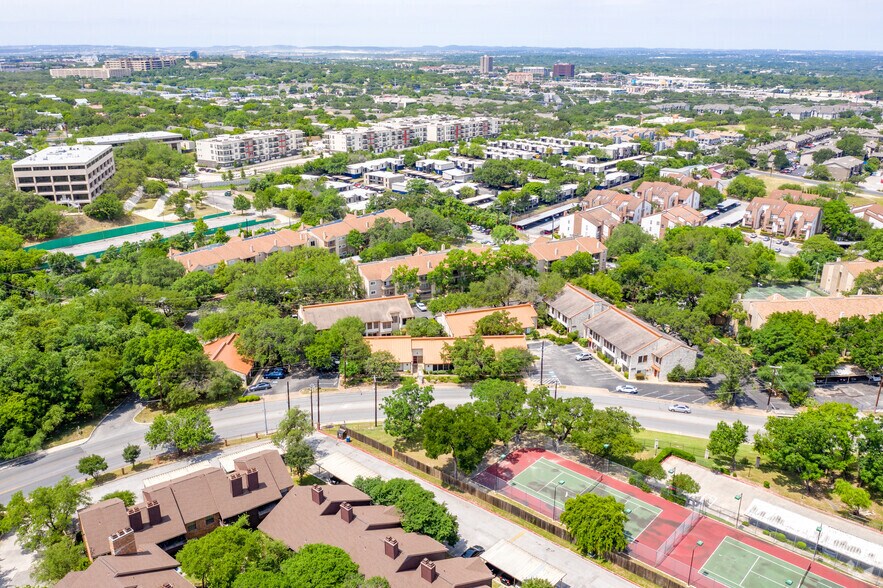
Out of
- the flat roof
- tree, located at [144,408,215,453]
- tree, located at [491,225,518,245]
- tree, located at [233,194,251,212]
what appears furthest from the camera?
tree, located at [233,194,251,212]

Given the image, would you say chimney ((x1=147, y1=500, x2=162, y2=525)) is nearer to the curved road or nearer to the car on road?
the curved road

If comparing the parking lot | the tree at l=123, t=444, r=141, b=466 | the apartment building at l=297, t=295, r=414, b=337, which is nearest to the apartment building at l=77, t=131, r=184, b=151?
the apartment building at l=297, t=295, r=414, b=337

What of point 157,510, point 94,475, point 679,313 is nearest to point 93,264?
point 94,475

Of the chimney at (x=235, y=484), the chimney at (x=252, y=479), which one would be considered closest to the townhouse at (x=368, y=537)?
the chimney at (x=252, y=479)

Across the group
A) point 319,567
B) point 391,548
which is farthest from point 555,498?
point 319,567

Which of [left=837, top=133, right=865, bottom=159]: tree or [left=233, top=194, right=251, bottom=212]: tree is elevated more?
[left=837, top=133, right=865, bottom=159]: tree

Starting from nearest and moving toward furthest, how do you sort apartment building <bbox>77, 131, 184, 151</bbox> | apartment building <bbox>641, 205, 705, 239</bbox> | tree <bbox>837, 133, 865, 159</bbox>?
apartment building <bbox>641, 205, 705, 239</bbox>
apartment building <bbox>77, 131, 184, 151</bbox>
tree <bbox>837, 133, 865, 159</bbox>
